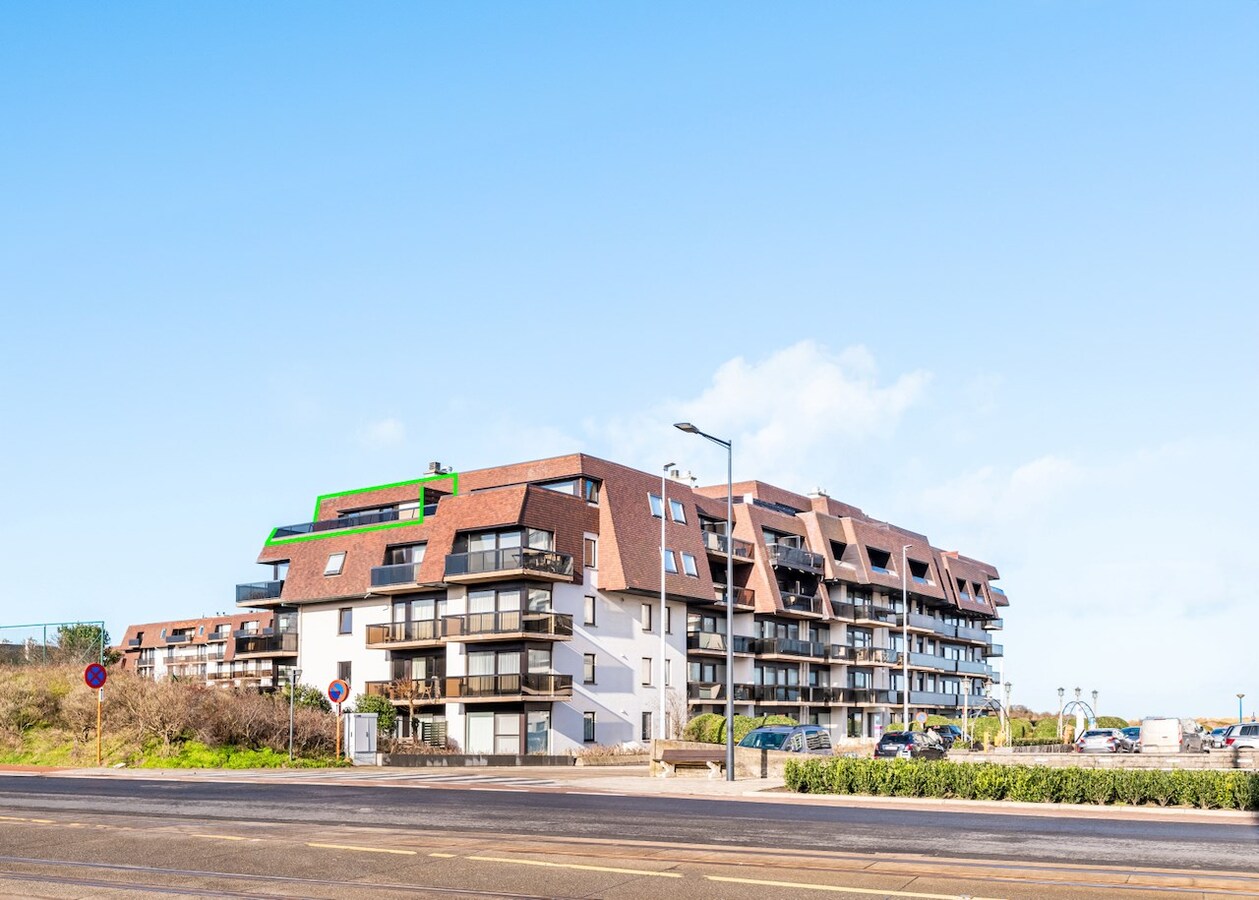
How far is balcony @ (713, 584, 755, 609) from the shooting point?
65562 mm

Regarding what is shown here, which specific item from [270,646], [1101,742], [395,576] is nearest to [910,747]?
[1101,742]

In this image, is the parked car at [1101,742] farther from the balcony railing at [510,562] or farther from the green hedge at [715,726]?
the balcony railing at [510,562]

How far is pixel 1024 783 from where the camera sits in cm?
2561

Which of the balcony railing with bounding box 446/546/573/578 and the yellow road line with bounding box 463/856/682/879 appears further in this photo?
the balcony railing with bounding box 446/546/573/578

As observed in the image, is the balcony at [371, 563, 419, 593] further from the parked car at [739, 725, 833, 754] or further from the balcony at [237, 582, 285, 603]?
the parked car at [739, 725, 833, 754]

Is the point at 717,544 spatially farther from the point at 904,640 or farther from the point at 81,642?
the point at 81,642

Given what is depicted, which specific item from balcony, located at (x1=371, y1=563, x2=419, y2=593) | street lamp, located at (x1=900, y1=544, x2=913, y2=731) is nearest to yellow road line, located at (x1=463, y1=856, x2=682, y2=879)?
balcony, located at (x1=371, y1=563, x2=419, y2=593)

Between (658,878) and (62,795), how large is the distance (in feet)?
53.4

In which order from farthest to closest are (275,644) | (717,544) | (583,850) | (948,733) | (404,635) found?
(717,544) → (948,733) → (275,644) → (404,635) → (583,850)

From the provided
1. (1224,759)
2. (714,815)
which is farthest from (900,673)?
(714,815)

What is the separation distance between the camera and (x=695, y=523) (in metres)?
64.6

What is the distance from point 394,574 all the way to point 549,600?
25.6 feet

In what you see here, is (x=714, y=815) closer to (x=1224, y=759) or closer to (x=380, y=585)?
(x=1224, y=759)

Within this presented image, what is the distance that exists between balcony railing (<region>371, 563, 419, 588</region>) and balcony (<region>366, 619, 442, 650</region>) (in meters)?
1.86
